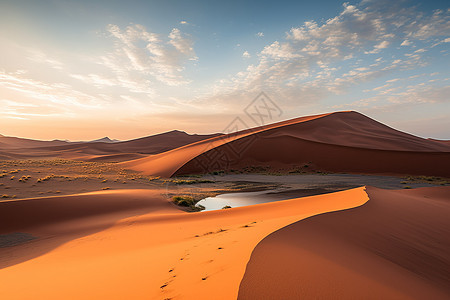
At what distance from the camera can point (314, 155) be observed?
29.0m

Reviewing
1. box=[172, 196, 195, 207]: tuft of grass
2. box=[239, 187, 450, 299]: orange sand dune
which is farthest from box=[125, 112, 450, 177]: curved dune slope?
box=[239, 187, 450, 299]: orange sand dune

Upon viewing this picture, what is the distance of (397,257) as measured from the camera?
331 cm

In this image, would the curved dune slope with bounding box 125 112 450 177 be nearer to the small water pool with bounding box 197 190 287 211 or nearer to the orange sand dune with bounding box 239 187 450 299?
the small water pool with bounding box 197 190 287 211

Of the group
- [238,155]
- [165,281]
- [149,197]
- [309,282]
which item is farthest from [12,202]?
[238,155]

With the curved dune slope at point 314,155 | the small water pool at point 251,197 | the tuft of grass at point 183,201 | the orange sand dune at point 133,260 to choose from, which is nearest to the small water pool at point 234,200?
the small water pool at point 251,197

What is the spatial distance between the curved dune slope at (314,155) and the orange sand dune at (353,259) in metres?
23.9

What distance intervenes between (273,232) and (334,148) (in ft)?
97.1

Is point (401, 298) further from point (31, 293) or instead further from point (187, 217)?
point (187, 217)

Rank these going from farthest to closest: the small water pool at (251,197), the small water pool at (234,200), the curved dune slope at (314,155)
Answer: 1. the curved dune slope at (314,155)
2. the small water pool at (251,197)
3. the small water pool at (234,200)

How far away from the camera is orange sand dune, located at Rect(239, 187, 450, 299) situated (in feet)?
7.02

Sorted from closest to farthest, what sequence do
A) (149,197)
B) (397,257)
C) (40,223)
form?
(397,257)
(40,223)
(149,197)

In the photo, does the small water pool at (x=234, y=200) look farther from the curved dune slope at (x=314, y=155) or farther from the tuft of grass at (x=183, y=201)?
the curved dune slope at (x=314, y=155)

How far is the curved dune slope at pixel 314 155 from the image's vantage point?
24.8 m

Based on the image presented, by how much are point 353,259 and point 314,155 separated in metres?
→ 28.1
